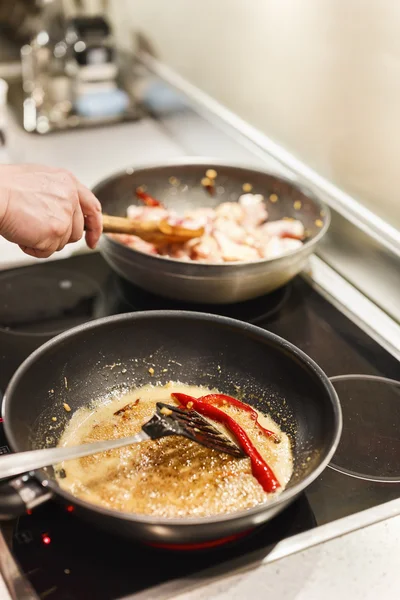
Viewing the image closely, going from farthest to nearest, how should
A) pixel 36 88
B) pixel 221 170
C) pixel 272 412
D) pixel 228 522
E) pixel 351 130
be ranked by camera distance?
1. pixel 36 88
2. pixel 221 170
3. pixel 351 130
4. pixel 272 412
5. pixel 228 522

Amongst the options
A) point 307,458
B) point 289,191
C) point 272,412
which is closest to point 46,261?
point 289,191

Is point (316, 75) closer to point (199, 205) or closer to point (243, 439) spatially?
point (199, 205)

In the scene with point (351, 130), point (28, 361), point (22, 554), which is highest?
point (351, 130)

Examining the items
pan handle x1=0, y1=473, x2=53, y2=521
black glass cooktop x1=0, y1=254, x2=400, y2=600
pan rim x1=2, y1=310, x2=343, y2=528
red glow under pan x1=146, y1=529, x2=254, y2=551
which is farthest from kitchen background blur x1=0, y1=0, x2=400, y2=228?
pan handle x1=0, y1=473, x2=53, y2=521

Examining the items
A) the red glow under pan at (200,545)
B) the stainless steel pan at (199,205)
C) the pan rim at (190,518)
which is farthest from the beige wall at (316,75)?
the red glow under pan at (200,545)

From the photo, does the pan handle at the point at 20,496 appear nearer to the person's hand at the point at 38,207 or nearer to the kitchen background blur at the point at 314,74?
the person's hand at the point at 38,207

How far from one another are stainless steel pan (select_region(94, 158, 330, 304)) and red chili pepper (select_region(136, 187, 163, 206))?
11 millimetres

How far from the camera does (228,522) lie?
647mm

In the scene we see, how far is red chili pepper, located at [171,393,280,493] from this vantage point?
2.54ft

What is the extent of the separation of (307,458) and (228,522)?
0.59ft

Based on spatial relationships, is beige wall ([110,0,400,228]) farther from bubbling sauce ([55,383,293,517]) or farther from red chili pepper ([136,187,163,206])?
bubbling sauce ([55,383,293,517])

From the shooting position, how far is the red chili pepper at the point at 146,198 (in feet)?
4.46

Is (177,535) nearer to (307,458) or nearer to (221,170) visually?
(307,458)

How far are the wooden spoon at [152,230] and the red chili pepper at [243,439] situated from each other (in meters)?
0.32
